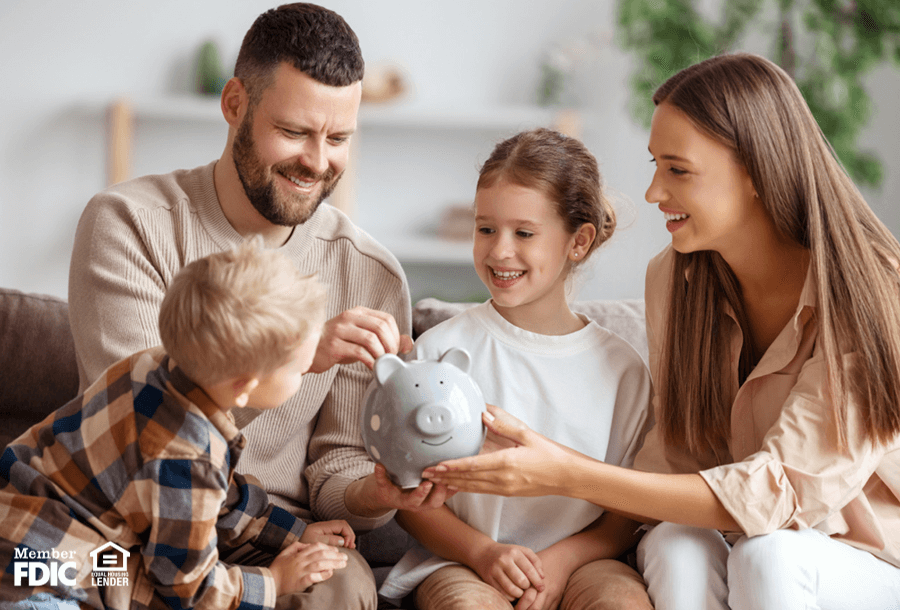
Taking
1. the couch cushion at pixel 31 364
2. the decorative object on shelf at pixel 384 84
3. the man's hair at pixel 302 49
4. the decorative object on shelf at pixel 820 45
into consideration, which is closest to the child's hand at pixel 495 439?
the man's hair at pixel 302 49

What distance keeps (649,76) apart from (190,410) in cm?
264

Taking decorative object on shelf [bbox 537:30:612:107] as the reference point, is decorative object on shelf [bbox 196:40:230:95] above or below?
below

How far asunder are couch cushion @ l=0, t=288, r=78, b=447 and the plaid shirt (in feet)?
2.31

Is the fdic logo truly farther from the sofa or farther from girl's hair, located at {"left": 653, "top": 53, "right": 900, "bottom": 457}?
girl's hair, located at {"left": 653, "top": 53, "right": 900, "bottom": 457}

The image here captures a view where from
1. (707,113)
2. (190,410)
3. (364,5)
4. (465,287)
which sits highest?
(364,5)

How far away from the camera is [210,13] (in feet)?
13.5

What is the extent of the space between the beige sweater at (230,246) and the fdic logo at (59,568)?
1.17 feet

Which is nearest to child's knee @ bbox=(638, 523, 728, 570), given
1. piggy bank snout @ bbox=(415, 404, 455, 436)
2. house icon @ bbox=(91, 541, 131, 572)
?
piggy bank snout @ bbox=(415, 404, 455, 436)

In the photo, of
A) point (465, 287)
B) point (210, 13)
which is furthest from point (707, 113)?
point (210, 13)

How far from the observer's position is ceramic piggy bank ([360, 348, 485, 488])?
117 cm

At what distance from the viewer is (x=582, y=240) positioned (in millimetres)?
1571

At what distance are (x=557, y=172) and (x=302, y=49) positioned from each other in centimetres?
55

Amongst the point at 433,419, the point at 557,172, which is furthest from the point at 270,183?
the point at 433,419

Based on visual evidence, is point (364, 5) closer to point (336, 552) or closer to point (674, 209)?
point (674, 209)
